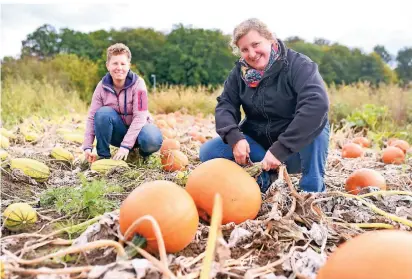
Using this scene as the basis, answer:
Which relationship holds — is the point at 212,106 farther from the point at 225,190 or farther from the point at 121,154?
the point at 225,190

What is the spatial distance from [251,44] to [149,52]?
2580 centimetres

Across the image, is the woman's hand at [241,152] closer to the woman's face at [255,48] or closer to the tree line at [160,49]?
the woman's face at [255,48]

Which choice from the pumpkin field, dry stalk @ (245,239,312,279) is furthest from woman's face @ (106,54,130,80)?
dry stalk @ (245,239,312,279)

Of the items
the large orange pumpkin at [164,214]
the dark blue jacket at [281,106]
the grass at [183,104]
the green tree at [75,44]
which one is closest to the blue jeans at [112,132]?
the dark blue jacket at [281,106]

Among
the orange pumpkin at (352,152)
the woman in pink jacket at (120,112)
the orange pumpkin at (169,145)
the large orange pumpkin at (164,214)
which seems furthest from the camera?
the orange pumpkin at (352,152)

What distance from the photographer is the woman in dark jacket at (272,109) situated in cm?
279

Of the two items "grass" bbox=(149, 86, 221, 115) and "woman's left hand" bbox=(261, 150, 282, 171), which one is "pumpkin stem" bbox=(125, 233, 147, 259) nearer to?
"woman's left hand" bbox=(261, 150, 282, 171)

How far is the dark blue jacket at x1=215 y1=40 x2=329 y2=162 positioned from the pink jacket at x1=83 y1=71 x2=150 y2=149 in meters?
1.01

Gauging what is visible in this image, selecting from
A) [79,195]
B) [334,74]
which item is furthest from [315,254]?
[334,74]

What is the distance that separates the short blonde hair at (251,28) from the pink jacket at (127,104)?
1333mm

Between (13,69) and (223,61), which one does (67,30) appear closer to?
(223,61)

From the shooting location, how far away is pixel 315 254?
1922 millimetres

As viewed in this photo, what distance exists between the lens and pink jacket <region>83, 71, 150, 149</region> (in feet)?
13.3

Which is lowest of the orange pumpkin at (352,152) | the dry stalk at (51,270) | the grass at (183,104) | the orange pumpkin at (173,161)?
the grass at (183,104)
